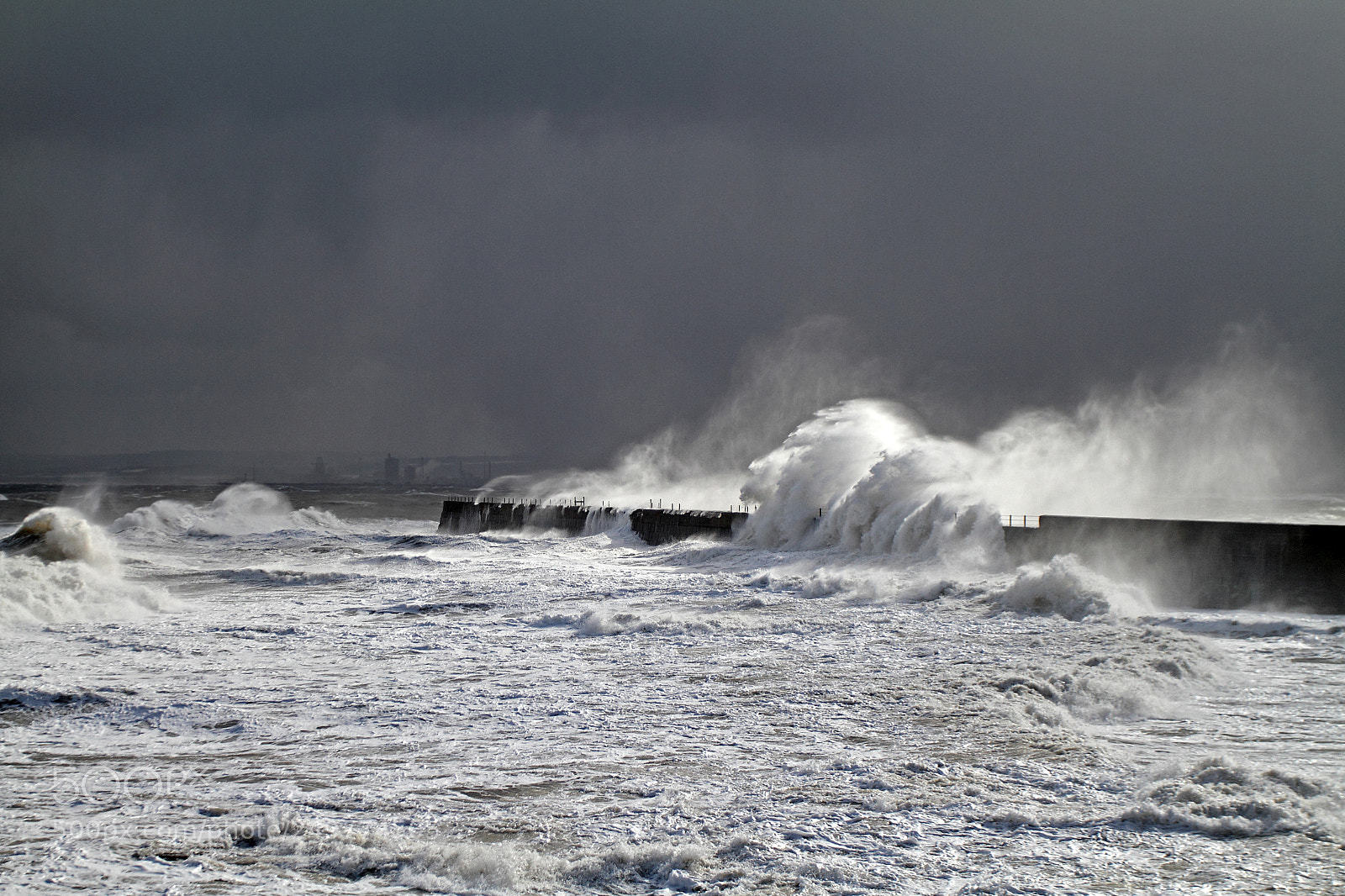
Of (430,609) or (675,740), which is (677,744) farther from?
(430,609)

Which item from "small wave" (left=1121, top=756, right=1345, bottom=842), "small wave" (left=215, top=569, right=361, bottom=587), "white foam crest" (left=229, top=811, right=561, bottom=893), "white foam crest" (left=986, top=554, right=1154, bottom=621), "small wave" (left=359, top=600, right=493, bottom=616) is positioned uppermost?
"white foam crest" (left=986, top=554, right=1154, bottom=621)

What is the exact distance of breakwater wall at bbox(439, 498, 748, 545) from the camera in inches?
1220

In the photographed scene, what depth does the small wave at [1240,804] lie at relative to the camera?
478 cm

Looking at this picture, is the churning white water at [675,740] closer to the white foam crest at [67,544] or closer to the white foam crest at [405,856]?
the white foam crest at [405,856]

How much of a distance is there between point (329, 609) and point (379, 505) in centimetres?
7393

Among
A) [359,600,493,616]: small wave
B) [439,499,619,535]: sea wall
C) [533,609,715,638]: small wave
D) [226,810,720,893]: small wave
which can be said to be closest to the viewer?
[226,810,720,893]: small wave

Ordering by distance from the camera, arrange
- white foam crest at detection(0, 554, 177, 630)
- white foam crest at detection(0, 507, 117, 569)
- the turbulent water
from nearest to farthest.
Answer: the turbulent water
white foam crest at detection(0, 554, 177, 630)
white foam crest at detection(0, 507, 117, 569)

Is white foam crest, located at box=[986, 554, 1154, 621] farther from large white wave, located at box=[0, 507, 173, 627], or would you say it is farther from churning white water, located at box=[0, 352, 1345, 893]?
large white wave, located at box=[0, 507, 173, 627]

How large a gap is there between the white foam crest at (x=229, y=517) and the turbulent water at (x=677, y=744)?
26.9 m

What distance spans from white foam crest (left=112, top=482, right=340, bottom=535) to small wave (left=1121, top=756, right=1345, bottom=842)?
39.0 metres

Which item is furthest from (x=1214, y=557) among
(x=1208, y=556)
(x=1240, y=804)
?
(x=1240, y=804)

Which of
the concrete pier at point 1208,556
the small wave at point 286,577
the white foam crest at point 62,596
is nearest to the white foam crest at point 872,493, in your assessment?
the concrete pier at point 1208,556

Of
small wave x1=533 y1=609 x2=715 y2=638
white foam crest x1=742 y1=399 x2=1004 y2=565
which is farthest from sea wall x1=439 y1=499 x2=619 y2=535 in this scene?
small wave x1=533 y1=609 x2=715 y2=638

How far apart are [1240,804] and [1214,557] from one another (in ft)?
40.4
